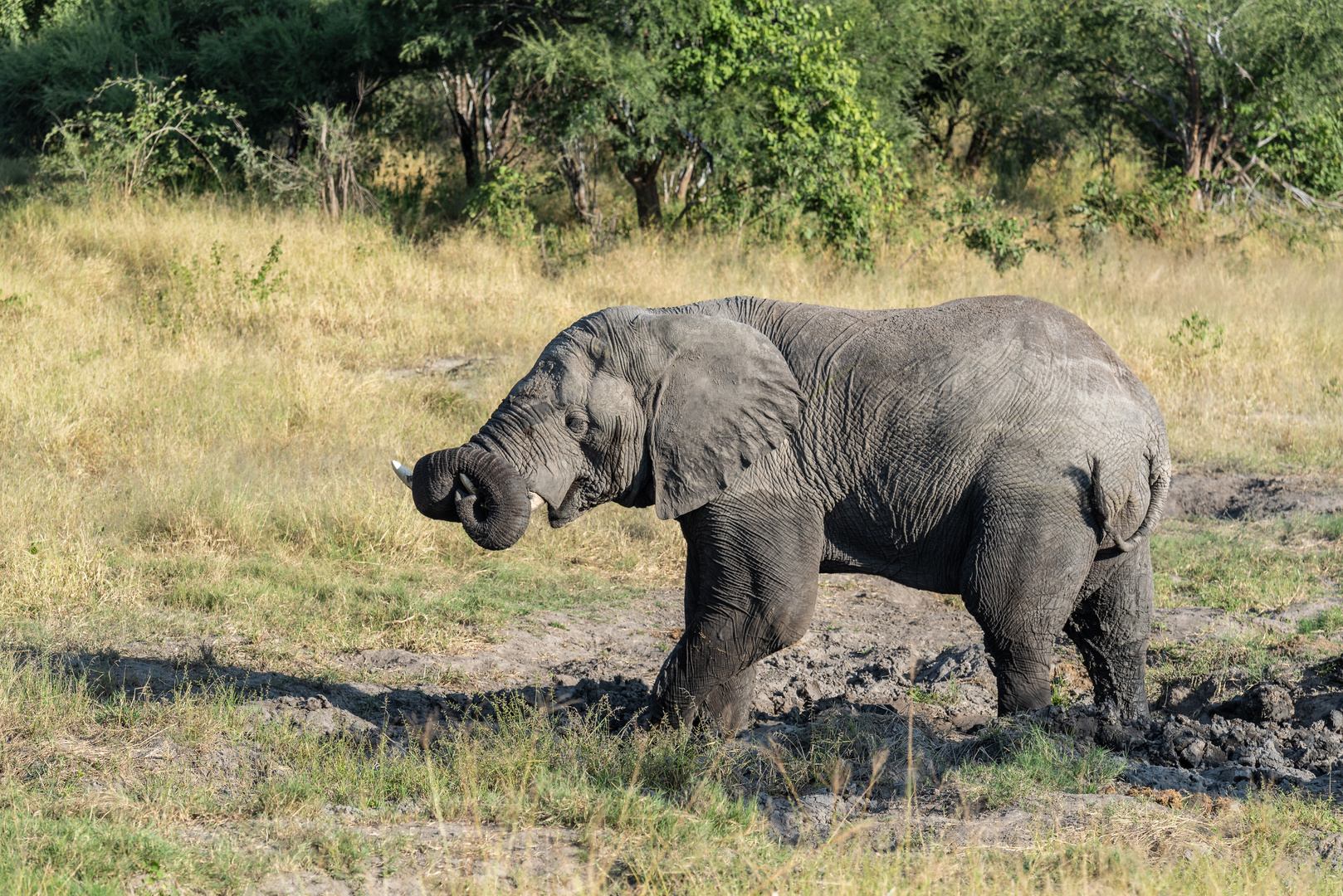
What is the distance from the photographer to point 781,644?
4734 millimetres

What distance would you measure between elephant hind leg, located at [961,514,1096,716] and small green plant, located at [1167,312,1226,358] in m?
7.86

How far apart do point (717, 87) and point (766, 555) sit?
35.1 feet

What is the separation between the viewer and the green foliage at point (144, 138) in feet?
47.0

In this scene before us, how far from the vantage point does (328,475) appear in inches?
334

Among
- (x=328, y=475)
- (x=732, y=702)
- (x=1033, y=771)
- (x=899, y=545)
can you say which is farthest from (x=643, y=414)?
(x=328, y=475)

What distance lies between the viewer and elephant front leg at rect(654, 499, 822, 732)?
15.3ft

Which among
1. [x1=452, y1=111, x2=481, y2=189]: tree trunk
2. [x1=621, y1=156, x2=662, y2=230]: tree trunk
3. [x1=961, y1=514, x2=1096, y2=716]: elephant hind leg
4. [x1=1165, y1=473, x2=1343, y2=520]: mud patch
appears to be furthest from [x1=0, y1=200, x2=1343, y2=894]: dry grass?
[x1=452, y1=111, x2=481, y2=189]: tree trunk

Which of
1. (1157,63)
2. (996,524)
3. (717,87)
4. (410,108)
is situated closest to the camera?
(996,524)

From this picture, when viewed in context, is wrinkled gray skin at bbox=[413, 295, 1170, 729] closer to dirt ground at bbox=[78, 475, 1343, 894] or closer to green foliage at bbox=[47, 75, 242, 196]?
dirt ground at bbox=[78, 475, 1343, 894]

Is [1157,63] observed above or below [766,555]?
above

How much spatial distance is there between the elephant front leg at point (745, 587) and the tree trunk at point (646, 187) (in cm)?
1126

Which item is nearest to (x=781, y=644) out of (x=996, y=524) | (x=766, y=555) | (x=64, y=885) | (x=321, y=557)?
(x=766, y=555)

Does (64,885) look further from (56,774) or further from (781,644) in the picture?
(781,644)

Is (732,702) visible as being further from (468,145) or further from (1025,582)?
(468,145)
